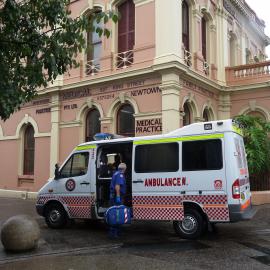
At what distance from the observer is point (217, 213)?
28.0 ft

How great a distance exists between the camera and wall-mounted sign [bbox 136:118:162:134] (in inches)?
596

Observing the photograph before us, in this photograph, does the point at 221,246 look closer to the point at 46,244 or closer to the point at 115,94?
the point at 46,244

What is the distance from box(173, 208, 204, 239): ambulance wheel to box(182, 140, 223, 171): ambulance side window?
99 centimetres

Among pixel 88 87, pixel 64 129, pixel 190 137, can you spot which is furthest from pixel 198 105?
pixel 190 137

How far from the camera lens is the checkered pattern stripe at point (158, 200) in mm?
8992

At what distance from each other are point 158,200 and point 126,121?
764cm

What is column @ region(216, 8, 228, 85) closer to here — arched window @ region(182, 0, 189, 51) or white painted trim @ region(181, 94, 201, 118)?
arched window @ region(182, 0, 189, 51)

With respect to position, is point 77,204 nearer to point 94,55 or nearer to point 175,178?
point 175,178

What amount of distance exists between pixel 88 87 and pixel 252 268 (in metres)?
12.6

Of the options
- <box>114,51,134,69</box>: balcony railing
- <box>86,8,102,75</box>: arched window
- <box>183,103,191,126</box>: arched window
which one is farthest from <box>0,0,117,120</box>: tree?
<box>86,8,102,75</box>: arched window

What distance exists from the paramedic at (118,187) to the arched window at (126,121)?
701 centimetres

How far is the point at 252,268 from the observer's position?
6469 mm

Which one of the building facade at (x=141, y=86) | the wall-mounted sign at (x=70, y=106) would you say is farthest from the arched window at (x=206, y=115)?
the wall-mounted sign at (x=70, y=106)

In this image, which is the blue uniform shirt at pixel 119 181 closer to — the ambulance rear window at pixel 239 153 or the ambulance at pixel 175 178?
the ambulance at pixel 175 178
